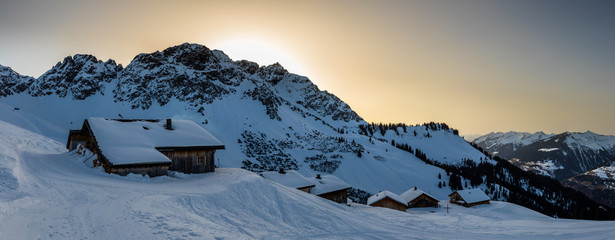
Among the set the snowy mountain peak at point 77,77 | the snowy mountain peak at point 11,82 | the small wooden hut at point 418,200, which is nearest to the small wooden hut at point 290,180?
the small wooden hut at point 418,200

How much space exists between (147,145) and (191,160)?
12.2 feet

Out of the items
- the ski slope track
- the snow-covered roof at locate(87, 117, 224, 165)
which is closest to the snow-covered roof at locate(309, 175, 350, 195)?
the snow-covered roof at locate(87, 117, 224, 165)

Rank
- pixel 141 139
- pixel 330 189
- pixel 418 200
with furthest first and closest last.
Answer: pixel 418 200 → pixel 330 189 → pixel 141 139

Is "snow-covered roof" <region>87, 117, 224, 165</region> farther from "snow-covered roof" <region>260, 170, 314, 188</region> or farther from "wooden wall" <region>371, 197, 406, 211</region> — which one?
"wooden wall" <region>371, 197, 406, 211</region>

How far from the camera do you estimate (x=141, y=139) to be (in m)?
23.6

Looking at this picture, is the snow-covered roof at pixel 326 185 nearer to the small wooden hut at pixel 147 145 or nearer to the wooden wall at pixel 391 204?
the wooden wall at pixel 391 204

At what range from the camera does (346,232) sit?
42.1ft

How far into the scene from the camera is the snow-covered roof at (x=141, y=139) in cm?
2016

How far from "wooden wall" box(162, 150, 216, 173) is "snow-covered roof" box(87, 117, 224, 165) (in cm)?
64

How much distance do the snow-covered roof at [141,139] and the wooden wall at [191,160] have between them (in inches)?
25.1

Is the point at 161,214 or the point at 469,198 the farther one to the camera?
the point at 469,198

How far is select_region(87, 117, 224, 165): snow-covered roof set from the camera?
20.2m

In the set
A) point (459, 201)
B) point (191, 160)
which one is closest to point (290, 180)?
point (191, 160)

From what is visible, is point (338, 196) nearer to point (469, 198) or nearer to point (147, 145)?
point (147, 145)
